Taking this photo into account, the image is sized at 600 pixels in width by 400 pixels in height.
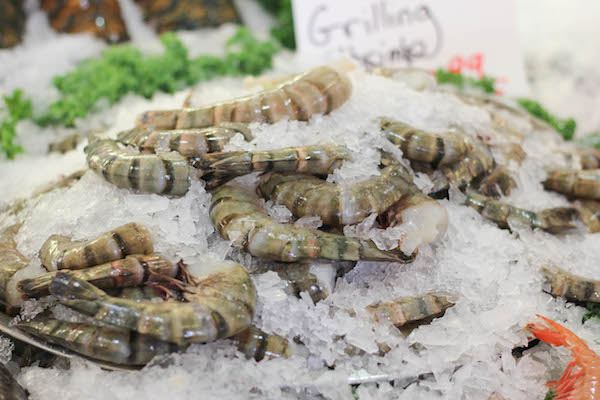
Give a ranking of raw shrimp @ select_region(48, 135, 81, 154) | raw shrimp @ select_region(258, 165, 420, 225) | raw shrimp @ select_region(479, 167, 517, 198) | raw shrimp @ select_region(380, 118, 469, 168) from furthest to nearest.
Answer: raw shrimp @ select_region(48, 135, 81, 154) < raw shrimp @ select_region(479, 167, 517, 198) < raw shrimp @ select_region(380, 118, 469, 168) < raw shrimp @ select_region(258, 165, 420, 225)

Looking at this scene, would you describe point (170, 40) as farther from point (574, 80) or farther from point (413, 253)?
point (574, 80)

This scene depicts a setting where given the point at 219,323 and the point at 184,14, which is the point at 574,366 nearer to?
the point at 219,323

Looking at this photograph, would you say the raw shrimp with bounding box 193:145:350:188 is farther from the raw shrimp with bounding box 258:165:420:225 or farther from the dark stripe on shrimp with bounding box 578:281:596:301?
the dark stripe on shrimp with bounding box 578:281:596:301

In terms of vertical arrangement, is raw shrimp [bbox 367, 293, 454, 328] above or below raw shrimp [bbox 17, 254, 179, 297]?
below

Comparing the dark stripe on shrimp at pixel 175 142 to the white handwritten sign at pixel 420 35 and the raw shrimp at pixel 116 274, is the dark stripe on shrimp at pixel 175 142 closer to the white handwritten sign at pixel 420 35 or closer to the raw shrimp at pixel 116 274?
the raw shrimp at pixel 116 274

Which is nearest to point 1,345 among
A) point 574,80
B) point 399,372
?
point 399,372

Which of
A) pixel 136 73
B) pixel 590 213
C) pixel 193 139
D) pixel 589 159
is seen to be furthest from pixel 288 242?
pixel 136 73

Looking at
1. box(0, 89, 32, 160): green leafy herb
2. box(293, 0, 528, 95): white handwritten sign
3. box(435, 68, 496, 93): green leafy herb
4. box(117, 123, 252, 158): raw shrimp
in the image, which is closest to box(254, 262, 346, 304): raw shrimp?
box(117, 123, 252, 158): raw shrimp
